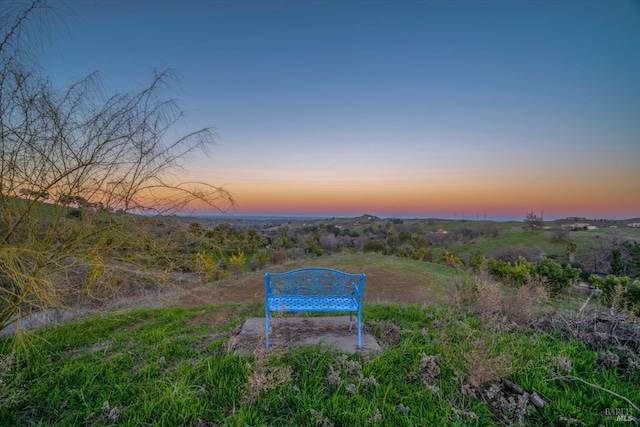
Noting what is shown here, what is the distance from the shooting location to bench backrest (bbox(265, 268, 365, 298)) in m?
4.22

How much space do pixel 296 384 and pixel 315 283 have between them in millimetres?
1865

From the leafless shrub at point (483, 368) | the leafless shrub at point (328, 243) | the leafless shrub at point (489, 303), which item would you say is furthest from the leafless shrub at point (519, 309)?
the leafless shrub at point (328, 243)

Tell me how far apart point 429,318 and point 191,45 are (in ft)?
25.9

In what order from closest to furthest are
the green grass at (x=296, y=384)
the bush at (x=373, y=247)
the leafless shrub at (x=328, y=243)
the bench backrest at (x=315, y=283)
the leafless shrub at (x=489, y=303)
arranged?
the green grass at (x=296, y=384) < the bench backrest at (x=315, y=283) < the leafless shrub at (x=489, y=303) < the bush at (x=373, y=247) < the leafless shrub at (x=328, y=243)

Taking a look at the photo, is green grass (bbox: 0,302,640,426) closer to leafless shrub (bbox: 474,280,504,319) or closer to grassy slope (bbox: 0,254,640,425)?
grassy slope (bbox: 0,254,640,425)

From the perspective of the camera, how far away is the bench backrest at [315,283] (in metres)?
4.22

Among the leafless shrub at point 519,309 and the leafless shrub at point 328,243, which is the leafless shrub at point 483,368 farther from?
the leafless shrub at point 328,243

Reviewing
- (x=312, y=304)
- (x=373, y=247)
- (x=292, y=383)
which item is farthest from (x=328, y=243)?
(x=292, y=383)

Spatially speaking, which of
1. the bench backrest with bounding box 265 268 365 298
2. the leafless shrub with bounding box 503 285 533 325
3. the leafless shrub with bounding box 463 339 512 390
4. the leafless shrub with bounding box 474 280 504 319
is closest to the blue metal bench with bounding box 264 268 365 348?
the bench backrest with bounding box 265 268 365 298

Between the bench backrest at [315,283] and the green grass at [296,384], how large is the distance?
107 centimetres

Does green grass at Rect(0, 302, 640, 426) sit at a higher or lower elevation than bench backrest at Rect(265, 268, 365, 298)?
lower

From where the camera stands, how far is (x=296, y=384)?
2.61 metres

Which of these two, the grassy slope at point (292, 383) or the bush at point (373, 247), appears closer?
the grassy slope at point (292, 383)

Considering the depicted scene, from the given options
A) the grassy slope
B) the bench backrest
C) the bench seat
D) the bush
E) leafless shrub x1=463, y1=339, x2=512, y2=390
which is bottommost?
the bush
